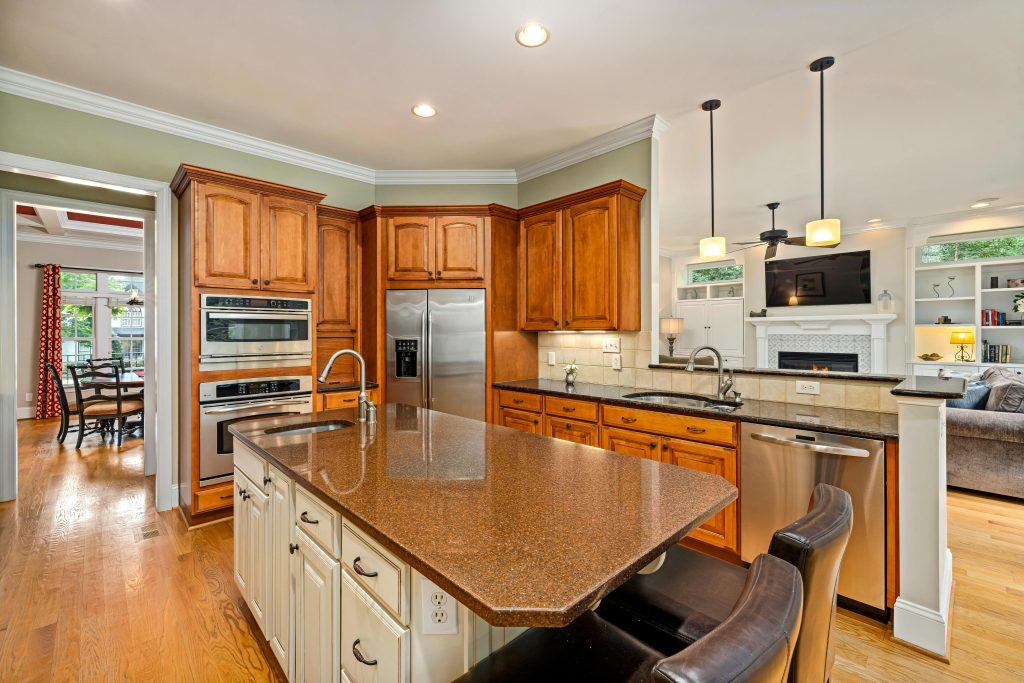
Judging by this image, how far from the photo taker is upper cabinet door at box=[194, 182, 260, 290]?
307cm

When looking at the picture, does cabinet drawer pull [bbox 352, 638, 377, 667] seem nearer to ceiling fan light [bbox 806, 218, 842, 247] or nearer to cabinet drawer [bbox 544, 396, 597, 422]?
cabinet drawer [bbox 544, 396, 597, 422]

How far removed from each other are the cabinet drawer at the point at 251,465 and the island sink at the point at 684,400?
2261 mm

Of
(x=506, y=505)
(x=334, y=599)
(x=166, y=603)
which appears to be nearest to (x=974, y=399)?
(x=506, y=505)

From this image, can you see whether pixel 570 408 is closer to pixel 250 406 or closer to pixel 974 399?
pixel 250 406

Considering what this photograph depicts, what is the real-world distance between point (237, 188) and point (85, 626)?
2659 mm

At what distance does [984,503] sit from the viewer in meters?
3.50

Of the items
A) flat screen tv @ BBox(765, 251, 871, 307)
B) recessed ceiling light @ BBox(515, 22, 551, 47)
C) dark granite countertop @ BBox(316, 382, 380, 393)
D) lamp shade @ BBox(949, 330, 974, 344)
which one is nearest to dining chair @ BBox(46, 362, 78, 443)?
dark granite countertop @ BBox(316, 382, 380, 393)

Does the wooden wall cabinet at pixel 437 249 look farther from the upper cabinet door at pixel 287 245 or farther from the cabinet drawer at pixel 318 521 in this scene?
the cabinet drawer at pixel 318 521

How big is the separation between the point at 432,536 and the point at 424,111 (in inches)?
124

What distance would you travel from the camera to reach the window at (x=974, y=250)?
595cm

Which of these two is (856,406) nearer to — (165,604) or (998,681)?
(998,681)

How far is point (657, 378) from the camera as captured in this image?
3.40 meters

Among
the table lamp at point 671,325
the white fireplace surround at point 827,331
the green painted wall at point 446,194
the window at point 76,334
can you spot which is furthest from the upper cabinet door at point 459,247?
the window at point 76,334

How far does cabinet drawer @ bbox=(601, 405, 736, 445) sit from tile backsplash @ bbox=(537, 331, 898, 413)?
574mm
